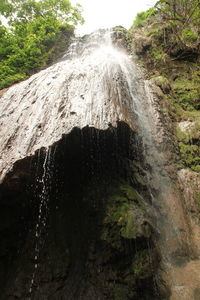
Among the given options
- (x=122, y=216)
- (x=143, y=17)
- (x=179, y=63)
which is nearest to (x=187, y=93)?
(x=179, y=63)

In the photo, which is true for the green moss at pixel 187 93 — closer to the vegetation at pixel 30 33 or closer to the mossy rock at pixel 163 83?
the mossy rock at pixel 163 83

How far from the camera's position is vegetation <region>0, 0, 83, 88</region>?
9547 millimetres

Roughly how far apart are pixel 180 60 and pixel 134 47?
294 cm

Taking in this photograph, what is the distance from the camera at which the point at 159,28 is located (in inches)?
391

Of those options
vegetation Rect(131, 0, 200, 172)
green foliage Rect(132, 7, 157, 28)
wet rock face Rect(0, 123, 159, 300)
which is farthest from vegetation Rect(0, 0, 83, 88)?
wet rock face Rect(0, 123, 159, 300)

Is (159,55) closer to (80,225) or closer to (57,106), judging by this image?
(57,106)

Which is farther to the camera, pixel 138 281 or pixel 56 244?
pixel 56 244

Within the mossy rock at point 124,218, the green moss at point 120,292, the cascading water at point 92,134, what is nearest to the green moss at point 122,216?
the mossy rock at point 124,218

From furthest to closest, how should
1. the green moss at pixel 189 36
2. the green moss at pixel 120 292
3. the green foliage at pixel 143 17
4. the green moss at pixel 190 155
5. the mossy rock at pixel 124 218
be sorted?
the green foliage at pixel 143 17, the green moss at pixel 189 36, the green moss at pixel 190 155, the mossy rock at pixel 124 218, the green moss at pixel 120 292

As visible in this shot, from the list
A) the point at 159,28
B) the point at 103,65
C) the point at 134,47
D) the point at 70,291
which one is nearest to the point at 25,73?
the point at 103,65

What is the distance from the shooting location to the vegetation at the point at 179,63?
6.31 meters

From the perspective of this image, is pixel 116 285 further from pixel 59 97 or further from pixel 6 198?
pixel 59 97

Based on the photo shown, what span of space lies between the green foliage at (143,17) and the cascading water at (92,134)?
8.03m

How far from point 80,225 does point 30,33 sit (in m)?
10.9
